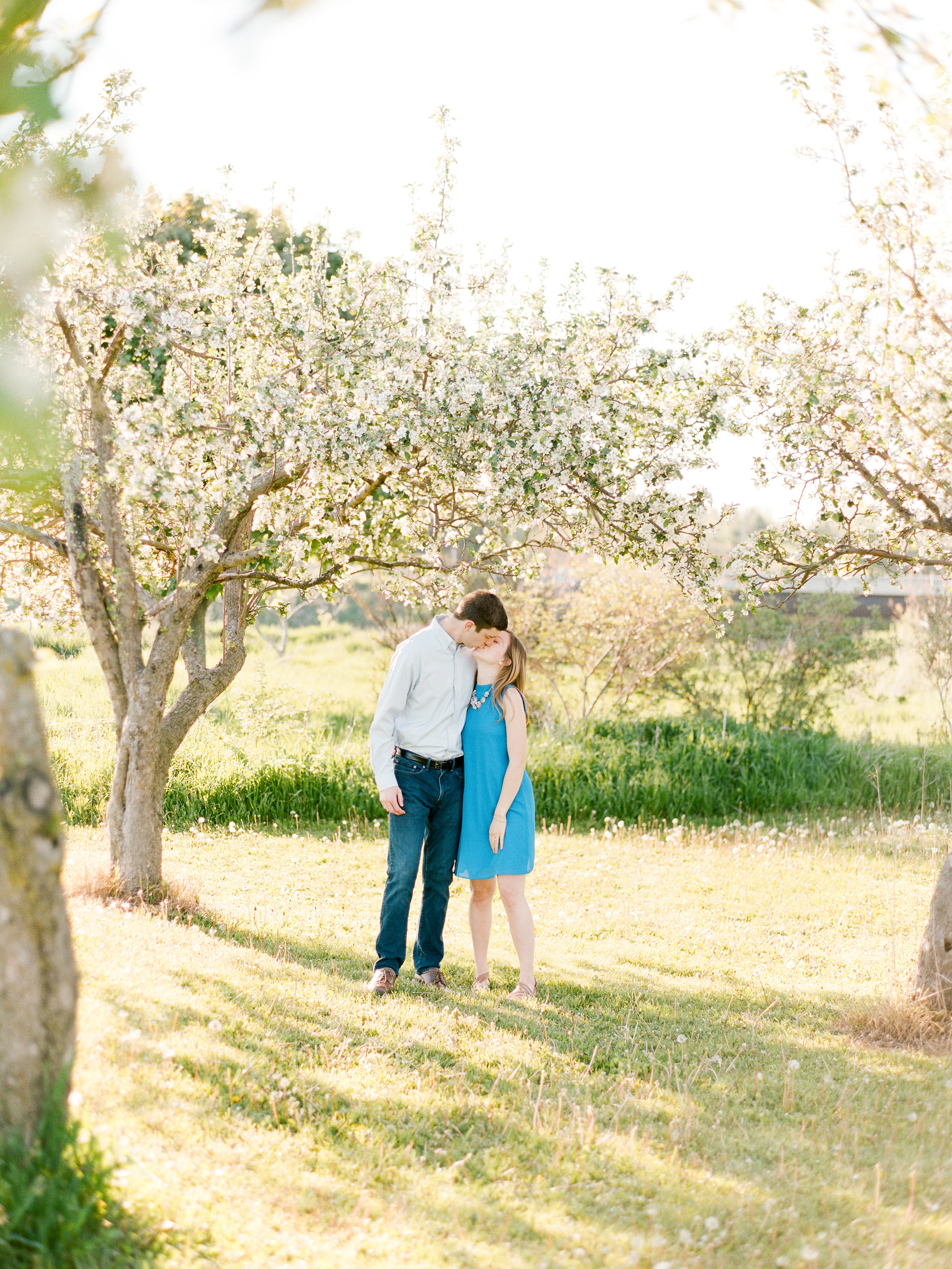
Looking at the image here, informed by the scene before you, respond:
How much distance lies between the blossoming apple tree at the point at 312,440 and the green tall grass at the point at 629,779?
364 centimetres

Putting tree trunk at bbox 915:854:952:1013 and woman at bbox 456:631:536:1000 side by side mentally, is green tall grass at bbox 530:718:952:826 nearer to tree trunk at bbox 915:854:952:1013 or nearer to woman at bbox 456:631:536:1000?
woman at bbox 456:631:536:1000

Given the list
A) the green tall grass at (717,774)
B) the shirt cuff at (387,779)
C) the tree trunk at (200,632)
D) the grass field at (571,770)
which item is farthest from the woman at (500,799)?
the green tall grass at (717,774)

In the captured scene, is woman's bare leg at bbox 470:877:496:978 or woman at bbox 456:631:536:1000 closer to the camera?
woman at bbox 456:631:536:1000

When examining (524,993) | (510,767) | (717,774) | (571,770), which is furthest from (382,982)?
(717,774)

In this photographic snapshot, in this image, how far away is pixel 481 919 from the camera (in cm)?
521

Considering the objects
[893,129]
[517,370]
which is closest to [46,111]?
[517,370]

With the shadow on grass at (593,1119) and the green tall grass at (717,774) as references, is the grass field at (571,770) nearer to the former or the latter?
the green tall grass at (717,774)

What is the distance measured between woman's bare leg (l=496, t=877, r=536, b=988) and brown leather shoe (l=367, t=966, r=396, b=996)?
666 millimetres

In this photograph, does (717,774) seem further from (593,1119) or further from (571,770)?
(593,1119)

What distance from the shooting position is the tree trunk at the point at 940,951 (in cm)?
482

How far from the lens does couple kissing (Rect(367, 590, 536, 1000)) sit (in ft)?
16.3

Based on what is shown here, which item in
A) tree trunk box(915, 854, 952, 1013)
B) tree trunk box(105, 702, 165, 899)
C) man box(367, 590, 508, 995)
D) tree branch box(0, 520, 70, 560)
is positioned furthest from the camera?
tree trunk box(105, 702, 165, 899)

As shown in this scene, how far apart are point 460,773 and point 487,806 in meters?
0.23

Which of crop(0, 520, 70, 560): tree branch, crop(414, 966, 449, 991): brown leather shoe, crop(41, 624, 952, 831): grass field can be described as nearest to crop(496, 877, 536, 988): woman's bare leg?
crop(414, 966, 449, 991): brown leather shoe
